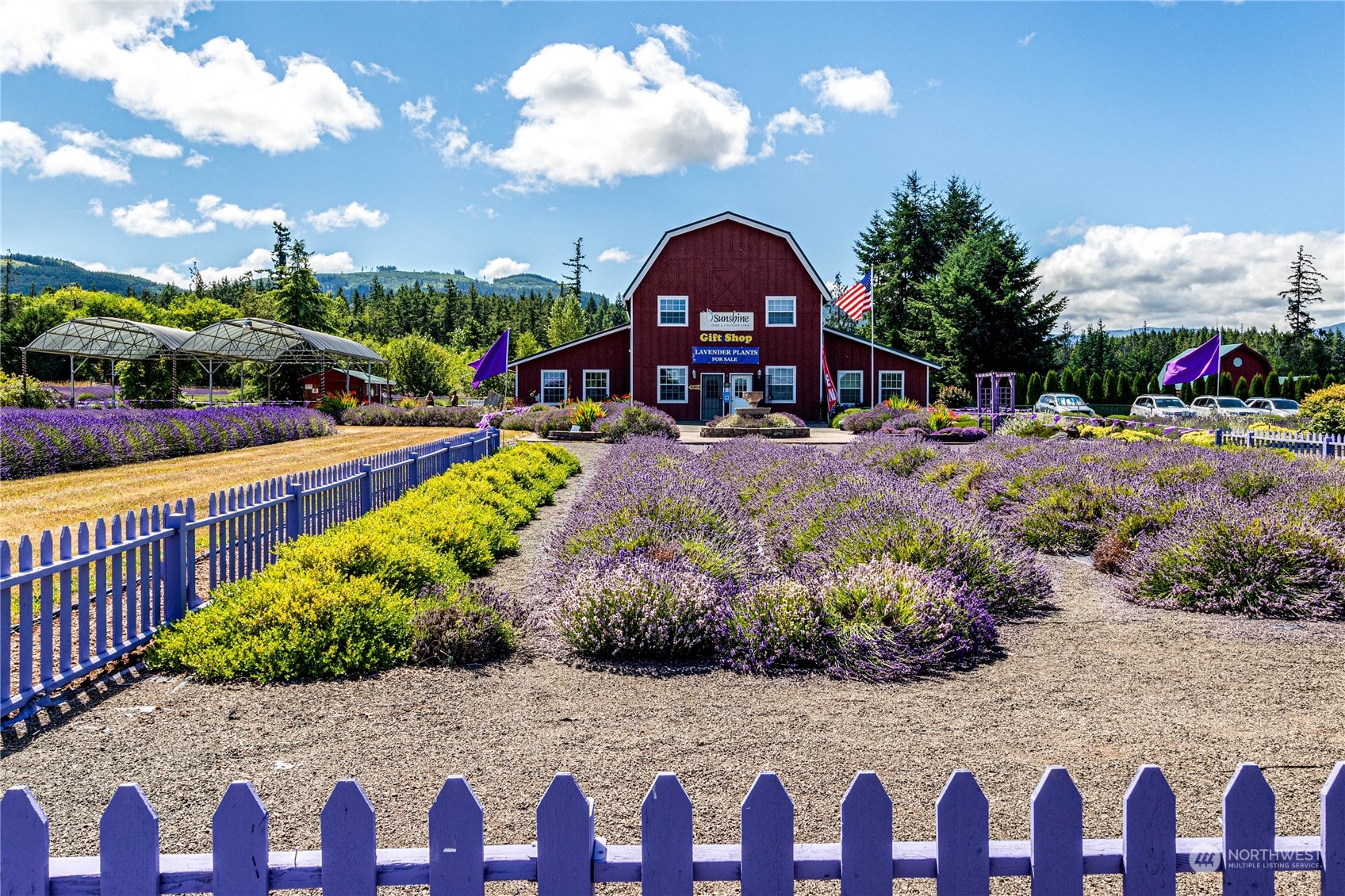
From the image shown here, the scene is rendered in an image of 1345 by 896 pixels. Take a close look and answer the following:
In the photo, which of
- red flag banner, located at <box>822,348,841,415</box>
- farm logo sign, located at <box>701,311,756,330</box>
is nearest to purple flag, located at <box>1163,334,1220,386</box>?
red flag banner, located at <box>822,348,841,415</box>

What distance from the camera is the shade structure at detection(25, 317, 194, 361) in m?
33.0

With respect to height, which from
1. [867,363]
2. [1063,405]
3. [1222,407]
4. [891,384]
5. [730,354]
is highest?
[730,354]

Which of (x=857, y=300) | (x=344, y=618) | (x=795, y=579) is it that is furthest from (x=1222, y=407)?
(x=344, y=618)

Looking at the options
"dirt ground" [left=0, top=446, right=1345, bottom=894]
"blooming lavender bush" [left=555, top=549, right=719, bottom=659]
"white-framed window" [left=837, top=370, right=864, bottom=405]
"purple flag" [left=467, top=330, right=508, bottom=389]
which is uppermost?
"purple flag" [left=467, top=330, right=508, bottom=389]

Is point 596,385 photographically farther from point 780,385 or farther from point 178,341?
point 178,341

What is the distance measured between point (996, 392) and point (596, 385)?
16.4m

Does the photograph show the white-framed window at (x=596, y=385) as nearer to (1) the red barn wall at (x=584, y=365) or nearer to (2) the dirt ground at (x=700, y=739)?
(1) the red barn wall at (x=584, y=365)

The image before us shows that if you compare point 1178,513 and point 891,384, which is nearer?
point 1178,513

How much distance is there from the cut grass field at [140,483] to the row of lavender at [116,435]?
336mm

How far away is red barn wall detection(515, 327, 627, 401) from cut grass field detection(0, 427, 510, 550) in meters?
13.9

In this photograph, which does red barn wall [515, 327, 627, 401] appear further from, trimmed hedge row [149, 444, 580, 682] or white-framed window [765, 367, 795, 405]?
trimmed hedge row [149, 444, 580, 682]

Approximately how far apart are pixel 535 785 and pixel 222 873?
5.62 feet

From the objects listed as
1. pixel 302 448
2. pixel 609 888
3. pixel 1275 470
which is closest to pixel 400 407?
pixel 302 448

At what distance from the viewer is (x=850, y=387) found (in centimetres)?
3650
